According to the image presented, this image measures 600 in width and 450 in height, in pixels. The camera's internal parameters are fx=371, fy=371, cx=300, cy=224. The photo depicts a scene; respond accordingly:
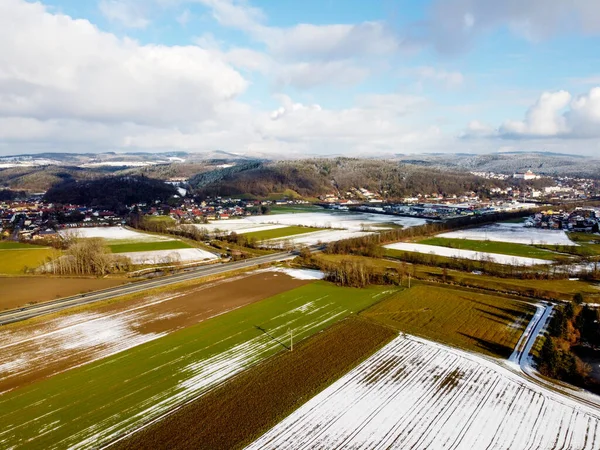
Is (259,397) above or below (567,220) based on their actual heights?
above

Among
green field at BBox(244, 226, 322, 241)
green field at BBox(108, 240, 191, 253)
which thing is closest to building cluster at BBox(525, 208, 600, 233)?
green field at BBox(244, 226, 322, 241)

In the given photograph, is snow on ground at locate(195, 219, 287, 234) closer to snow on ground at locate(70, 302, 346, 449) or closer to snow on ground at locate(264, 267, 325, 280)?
snow on ground at locate(264, 267, 325, 280)

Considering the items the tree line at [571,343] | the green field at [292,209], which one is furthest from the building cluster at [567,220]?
the green field at [292,209]

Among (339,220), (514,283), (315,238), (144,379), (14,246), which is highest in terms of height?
(144,379)

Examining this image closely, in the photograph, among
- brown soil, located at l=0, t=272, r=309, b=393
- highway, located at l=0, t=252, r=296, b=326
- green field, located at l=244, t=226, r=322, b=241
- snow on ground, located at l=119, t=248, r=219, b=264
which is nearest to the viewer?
brown soil, located at l=0, t=272, r=309, b=393

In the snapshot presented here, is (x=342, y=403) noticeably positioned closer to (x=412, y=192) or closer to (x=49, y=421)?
(x=49, y=421)

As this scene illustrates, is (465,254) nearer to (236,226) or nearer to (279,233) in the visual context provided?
(279,233)

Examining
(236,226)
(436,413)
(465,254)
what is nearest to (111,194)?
(236,226)
